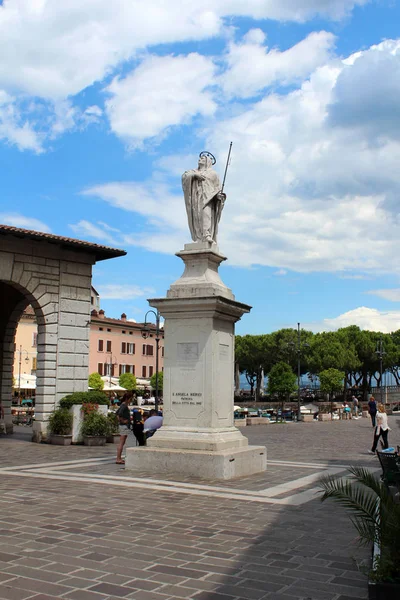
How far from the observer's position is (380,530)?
435 cm

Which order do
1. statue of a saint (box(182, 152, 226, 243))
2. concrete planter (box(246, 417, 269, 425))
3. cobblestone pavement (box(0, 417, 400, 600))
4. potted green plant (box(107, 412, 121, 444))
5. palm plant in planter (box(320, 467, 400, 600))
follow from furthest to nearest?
concrete planter (box(246, 417, 269, 425)), potted green plant (box(107, 412, 121, 444)), statue of a saint (box(182, 152, 226, 243)), cobblestone pavement (box(0, 417, 400, 600)), palm plant in planter (box(320, 467, 400, 600))

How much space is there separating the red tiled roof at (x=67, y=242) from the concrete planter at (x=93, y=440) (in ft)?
20.8

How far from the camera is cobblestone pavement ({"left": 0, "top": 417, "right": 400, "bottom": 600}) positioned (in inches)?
200

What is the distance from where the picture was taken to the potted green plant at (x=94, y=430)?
→ 1938 cm

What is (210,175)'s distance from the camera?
1249 cm

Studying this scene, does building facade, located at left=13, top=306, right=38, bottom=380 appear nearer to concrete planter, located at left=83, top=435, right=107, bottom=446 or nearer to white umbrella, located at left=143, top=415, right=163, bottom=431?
concrete planter, located at left=83, top=435, right=107, bottom=446

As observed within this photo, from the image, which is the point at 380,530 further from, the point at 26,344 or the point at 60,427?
the point at 26,344

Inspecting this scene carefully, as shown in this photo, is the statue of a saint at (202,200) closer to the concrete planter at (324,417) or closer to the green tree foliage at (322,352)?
the concrete planter at (324,417)

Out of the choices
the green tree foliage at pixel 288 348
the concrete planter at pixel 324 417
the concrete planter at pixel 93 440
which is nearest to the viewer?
the concrete planter at pixel 93 440

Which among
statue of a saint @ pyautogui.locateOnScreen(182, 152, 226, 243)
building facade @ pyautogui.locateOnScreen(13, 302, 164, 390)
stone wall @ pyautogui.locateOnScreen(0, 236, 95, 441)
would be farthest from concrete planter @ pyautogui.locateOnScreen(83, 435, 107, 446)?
building facade @ pyautogui.locateOnScreen(13, 302, 164, 390)

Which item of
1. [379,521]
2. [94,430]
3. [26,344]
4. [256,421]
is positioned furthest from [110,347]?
[379,521]

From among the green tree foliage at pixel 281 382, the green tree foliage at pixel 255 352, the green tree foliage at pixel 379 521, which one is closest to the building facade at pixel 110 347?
the green tree foliage at pixel 255 352

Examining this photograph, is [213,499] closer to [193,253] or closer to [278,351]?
[193,253]

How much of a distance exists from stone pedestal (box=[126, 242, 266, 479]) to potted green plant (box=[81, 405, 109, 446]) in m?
7.84
